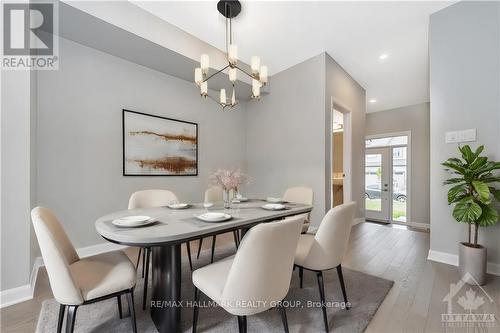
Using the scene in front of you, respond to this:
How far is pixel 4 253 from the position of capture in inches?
66.1

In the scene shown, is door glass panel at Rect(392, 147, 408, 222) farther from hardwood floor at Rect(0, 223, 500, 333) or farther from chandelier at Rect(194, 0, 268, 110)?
chandelier at Rect(194, 0, 268, 110)

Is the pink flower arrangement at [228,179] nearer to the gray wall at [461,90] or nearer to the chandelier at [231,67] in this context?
the chandelier at [231,67]

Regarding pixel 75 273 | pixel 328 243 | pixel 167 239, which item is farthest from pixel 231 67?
pixel 75 273

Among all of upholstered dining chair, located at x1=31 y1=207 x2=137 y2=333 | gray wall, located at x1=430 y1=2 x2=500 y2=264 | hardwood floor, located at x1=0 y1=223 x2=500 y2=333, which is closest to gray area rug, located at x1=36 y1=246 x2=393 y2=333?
hardwood floor, located at x1=0 y1=223 x2=500 y2=333

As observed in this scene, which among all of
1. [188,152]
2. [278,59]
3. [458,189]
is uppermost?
[278,59]

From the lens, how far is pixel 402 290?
188 centimetres

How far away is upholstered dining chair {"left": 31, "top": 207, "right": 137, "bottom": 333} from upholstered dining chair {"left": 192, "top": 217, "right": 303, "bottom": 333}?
53 centimetres

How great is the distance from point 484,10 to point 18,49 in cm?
460

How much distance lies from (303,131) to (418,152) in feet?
10.5

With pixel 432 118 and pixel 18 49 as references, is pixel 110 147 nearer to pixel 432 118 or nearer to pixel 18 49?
pixel 18 49

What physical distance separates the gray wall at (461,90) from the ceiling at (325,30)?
36 centimetres

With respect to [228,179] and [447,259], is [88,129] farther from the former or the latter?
[447,259]

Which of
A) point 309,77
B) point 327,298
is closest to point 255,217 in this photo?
point 327,298

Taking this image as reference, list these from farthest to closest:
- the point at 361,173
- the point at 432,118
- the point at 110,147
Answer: the point at 361,173, the point at 110,147, the point at 432,118
